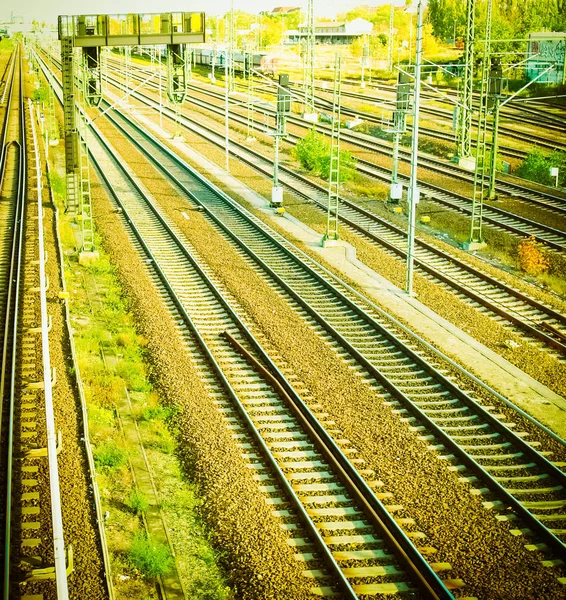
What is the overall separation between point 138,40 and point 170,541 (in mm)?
15914

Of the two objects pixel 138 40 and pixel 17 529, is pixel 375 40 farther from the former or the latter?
pixel 17 529

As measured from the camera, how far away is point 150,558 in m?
9.39

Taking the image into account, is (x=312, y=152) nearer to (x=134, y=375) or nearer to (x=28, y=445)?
(x=134, y=375)

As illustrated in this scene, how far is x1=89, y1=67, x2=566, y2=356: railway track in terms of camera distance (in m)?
17.9

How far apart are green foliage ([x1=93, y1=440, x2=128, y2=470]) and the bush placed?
206cm

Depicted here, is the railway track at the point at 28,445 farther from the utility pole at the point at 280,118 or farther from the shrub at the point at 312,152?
the shrub at the point at 312,152

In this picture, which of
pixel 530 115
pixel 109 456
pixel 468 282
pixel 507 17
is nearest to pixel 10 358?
pixel 109 456

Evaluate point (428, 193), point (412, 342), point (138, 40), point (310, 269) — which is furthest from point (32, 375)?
point (428, 193)

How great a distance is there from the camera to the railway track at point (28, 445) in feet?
28.7

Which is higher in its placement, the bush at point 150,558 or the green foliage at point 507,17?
the green foliage at point 507,17

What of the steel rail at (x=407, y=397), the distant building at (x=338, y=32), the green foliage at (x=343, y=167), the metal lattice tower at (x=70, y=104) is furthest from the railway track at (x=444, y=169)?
the distant building at (x=338, y=32)

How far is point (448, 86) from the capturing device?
69562 millimetres

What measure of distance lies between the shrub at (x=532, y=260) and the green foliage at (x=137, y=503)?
14.9 meters

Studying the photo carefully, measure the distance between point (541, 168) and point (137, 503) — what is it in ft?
94.9
